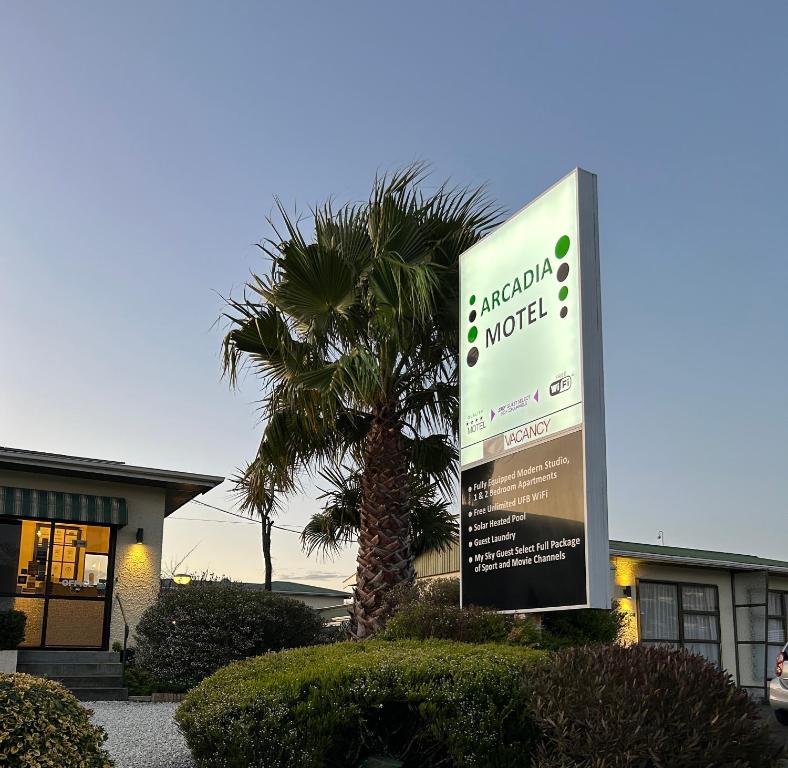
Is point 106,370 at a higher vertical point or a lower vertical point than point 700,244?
lower

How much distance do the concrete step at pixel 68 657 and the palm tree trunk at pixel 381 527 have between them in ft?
19.6

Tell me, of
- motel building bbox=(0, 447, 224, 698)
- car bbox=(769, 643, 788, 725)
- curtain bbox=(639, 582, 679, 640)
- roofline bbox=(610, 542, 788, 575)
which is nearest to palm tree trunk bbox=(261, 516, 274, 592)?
motel building bbox=(0, 447, 224, 698)

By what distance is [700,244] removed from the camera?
17.2 metres

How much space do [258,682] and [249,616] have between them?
332 inches

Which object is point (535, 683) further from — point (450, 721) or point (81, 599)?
point (81, 599)

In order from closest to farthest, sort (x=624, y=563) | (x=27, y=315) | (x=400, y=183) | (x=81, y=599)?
(x=400, y=183) < (x=81, y=599) < (x=27, y=315) < (x=624, y=563)

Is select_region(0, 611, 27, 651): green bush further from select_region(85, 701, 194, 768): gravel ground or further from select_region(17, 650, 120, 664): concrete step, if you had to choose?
select_region(85, 701, 194, 768): gravel ground

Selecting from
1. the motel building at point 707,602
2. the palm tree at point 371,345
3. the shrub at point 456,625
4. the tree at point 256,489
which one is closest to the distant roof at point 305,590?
the motel building at point 707,602

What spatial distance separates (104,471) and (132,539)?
1661 mm

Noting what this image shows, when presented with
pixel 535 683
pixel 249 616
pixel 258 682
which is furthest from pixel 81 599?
pixel 535 683

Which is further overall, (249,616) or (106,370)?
(106,370)

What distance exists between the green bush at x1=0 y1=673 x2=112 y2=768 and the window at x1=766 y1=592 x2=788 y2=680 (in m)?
19.6

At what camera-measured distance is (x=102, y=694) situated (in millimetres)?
14008

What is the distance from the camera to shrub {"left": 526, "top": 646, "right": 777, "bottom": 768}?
17.2 ft
